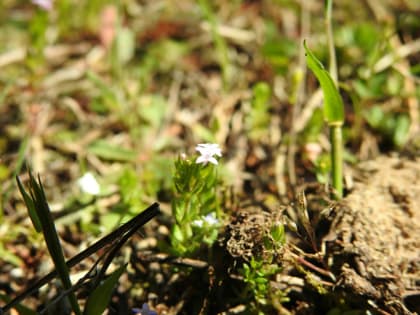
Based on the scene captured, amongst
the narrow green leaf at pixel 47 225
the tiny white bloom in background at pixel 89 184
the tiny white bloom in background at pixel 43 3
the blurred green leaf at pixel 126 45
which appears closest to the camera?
the narrow green leaf at pixel 47 225

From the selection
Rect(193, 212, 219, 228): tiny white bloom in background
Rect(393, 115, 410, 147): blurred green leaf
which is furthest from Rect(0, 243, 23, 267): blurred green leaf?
Rect(393, 115, 410, 147): blurred green leaf

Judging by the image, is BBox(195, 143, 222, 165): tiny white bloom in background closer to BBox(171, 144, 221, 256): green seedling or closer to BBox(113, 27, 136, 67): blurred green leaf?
BBox(171, 144, 221, 256): green seedling

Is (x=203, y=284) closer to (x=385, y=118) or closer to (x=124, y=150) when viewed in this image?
(x=124, y=150)

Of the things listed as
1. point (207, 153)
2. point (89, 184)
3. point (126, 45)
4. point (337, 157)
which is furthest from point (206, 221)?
point (126, 45)

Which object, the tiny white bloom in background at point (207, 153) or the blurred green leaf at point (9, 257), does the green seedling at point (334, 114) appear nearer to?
the tiny white bloom in background at point (207, 153)

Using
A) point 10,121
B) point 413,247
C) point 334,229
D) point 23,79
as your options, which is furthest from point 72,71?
point 413,247

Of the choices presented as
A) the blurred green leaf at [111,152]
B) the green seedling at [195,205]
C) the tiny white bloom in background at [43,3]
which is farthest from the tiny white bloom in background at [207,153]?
the tiny white bloom in background at [43,3]
